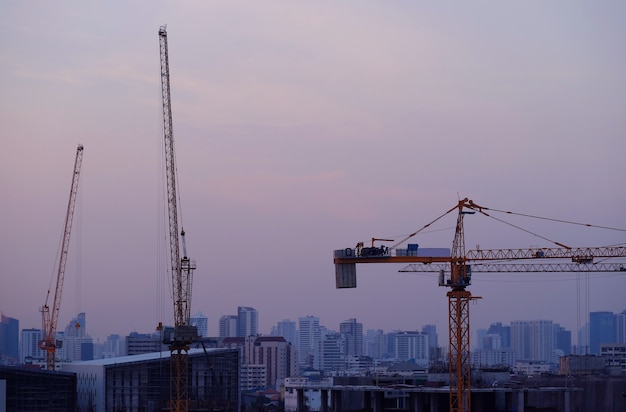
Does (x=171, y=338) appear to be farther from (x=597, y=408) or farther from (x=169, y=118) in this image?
(x=597, y=408)

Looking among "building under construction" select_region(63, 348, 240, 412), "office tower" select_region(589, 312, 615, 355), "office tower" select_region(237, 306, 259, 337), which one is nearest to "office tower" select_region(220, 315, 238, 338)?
"office tower" select_region(237, 306, 259, 337)

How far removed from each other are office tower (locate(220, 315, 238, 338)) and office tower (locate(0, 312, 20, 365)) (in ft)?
178

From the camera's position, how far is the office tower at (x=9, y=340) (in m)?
103

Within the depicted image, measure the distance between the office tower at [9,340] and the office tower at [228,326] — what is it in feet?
178

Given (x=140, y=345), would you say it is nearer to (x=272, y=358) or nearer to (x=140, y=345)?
(x=140, y=345)

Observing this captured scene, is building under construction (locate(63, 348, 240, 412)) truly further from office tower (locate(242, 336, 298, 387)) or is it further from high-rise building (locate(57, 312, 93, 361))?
high-rise building (locate(57, 312, 93, 361))

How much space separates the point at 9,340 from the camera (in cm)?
12131

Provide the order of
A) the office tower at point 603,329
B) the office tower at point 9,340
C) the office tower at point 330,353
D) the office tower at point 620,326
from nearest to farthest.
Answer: the office tower at point 9,340 → the office tower at point 330,353 → the office tower at point 620,326 → the office tower at point 603,329

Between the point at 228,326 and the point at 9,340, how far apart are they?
248 feet

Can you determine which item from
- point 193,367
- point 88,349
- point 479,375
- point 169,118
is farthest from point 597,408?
point 88,349

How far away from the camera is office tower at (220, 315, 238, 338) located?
630 feet

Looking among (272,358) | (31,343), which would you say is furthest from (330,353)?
(31,343)

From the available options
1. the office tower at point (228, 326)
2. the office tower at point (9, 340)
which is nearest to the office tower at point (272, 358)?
the office tower at point (9, 340)

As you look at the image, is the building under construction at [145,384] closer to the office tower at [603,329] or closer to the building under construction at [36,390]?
the building under construction at [36,390]
